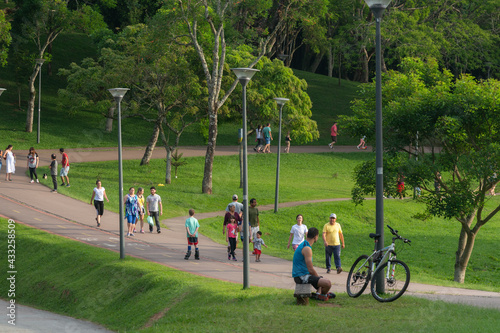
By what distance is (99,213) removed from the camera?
23734 mm

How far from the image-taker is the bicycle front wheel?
38.2 feet

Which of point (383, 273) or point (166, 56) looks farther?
point (166, 56)

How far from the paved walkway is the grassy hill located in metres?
12.1

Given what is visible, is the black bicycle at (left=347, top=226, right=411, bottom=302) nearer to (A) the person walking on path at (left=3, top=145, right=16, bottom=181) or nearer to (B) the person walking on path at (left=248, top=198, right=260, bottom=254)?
(B) the person walking on path at (left=248, top=198, right=260, bottom=254)

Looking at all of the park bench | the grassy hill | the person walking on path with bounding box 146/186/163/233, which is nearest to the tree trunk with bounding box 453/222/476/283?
the person walking on path with bounding box 146/186/163/233

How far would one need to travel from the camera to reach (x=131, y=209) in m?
22.5

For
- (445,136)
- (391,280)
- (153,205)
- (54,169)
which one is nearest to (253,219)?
(153,205)

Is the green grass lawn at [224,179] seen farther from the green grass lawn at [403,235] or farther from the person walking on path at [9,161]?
the green grass lawn at [403,235]

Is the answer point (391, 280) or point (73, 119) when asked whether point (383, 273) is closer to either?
point (391, 280)

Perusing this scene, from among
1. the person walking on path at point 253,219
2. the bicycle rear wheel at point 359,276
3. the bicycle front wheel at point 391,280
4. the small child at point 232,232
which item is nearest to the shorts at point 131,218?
the small child at point 232,232

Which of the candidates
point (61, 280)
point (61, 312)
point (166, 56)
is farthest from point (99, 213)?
point (166, 56)

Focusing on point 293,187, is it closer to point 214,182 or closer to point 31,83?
point 214,182

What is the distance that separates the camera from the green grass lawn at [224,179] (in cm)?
3083

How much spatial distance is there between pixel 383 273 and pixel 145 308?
19.1 feet
